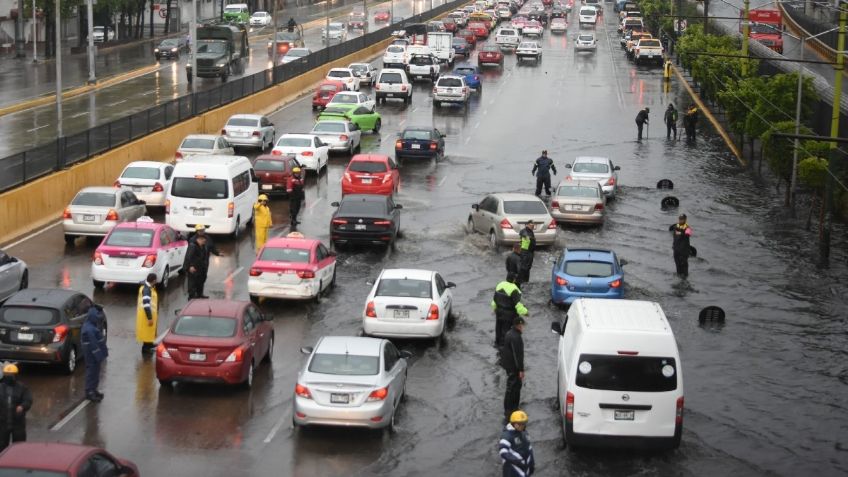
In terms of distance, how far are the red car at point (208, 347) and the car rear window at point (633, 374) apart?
5.81 m

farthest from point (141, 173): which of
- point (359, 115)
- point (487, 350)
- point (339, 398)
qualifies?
point (339, 398)

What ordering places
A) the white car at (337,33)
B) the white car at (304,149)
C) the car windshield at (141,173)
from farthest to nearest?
1. the white car at (337,33)
2. the white car at (304,149)
3. the car windshield at (141,173)

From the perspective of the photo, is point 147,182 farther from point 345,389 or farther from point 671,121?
point 671,121

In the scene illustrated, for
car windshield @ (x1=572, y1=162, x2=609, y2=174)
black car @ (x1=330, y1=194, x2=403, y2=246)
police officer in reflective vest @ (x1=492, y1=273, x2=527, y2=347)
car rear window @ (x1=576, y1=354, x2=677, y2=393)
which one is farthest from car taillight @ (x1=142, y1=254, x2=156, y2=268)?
→ car windshield @ (x1=572, y1=162, x2=609, y2=174)

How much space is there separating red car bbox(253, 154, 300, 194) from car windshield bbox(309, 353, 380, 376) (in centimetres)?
2121

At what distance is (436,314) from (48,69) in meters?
63.8

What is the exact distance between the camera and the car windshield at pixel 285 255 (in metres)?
27.8

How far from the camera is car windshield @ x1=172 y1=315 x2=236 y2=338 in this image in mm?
21219

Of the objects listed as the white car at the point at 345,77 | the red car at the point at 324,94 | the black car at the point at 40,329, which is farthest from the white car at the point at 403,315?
the white car at the point at 345,77

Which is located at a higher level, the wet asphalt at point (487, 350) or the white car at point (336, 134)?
the white car at point (336, 134)

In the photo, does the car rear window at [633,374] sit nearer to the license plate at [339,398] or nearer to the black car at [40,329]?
the license plate at [339,398]

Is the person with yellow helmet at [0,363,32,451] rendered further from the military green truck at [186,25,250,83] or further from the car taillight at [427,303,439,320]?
the military green truck at [186,25,250,83]

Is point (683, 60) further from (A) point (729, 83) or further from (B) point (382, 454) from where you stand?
→ (B) point (382, 454)

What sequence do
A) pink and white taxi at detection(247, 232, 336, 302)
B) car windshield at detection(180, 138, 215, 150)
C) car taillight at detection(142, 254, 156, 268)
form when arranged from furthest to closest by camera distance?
car windshield at detection(180, 138, 215, 150)
car taillight at detection(142, 254, 156, 268)
pink and white taxi at detection(247, 232, 336, 302)
